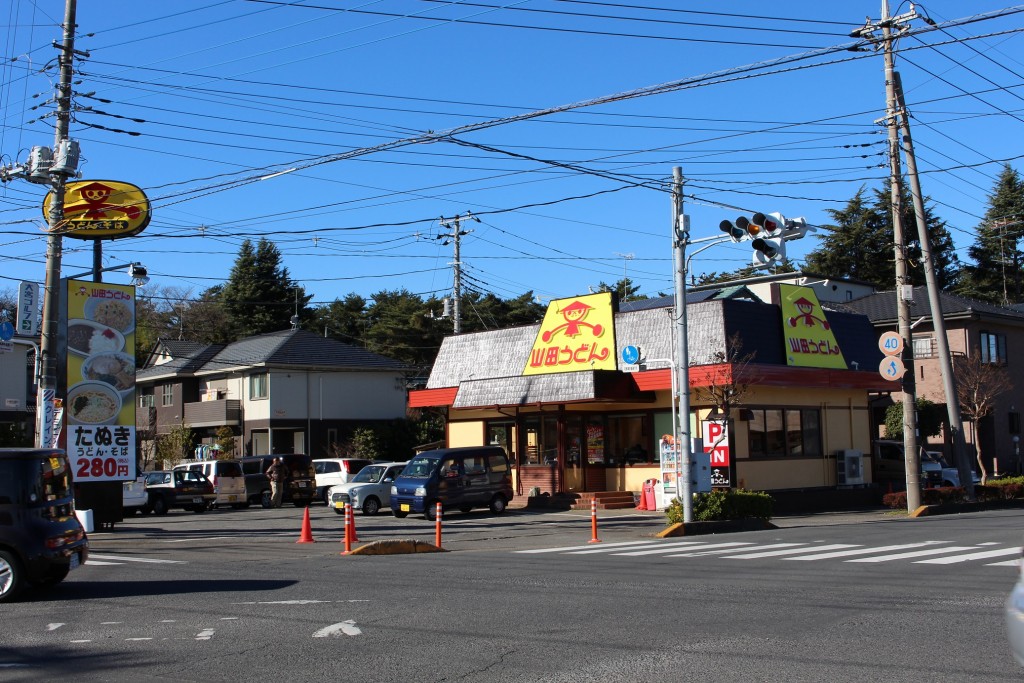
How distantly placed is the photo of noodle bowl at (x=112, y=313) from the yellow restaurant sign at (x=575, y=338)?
12641 mm

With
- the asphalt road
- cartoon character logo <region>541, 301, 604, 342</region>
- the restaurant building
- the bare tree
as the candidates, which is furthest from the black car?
the bare tree

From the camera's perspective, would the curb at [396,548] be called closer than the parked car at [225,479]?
Yes

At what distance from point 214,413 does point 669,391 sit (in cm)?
2783

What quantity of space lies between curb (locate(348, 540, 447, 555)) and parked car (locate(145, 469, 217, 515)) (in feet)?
54.8

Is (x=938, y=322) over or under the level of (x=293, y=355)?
under

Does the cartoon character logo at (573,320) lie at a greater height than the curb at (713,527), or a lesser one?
greater

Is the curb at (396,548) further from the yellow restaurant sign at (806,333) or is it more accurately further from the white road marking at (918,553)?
the yellow restaurant sign at (806,333)

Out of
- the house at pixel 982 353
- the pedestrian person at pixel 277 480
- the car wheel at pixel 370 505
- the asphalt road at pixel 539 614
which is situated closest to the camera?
the asphalt road at pixel 539 614

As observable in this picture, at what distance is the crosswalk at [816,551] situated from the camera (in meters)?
15.3

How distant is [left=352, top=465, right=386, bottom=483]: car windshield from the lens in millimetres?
29891

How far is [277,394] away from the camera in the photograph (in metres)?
48.0

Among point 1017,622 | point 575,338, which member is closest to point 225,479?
point 575,338

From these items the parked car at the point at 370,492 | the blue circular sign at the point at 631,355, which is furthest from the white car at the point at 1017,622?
the parked car at the point at 370,492

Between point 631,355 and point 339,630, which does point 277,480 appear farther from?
point 339,630
